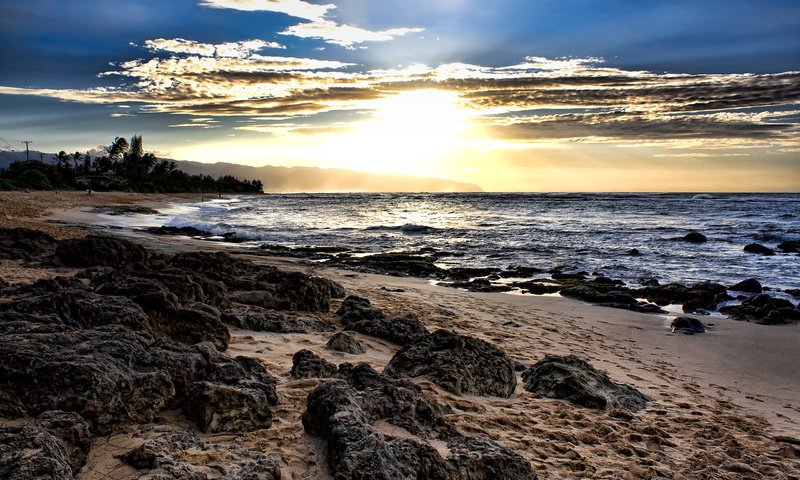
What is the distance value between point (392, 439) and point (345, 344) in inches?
124

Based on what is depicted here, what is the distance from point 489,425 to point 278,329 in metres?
3.74

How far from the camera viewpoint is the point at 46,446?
298 centimetres

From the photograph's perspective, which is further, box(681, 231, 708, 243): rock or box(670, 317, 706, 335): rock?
box(681, 231, 708, 243): rock


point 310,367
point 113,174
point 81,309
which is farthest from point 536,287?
point 113,174

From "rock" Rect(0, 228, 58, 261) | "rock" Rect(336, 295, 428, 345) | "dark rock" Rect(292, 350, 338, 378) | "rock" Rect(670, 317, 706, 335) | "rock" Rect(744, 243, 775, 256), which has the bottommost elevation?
"rock" Rect(670, 317, 706, 335)

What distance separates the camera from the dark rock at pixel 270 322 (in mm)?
7453

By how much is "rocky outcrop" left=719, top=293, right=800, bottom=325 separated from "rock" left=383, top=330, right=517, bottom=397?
335 inches

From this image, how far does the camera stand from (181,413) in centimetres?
422

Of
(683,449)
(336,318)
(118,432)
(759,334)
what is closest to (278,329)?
(336,318)

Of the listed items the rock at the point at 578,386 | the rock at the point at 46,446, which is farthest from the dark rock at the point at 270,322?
the rock at the point at 46,446

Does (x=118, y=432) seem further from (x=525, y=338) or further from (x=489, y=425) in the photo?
(x=525, y=338)

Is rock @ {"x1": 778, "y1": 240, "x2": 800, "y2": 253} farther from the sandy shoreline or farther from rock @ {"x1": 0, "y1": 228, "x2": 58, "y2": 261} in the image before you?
rock @ {"x1": 0, "y1": 228, "x2": 58, "y2": 261}

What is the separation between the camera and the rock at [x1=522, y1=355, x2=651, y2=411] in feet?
19.5

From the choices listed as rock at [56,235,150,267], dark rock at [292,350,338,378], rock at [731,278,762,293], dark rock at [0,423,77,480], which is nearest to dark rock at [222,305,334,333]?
dark rock at [292,350,338,378]
